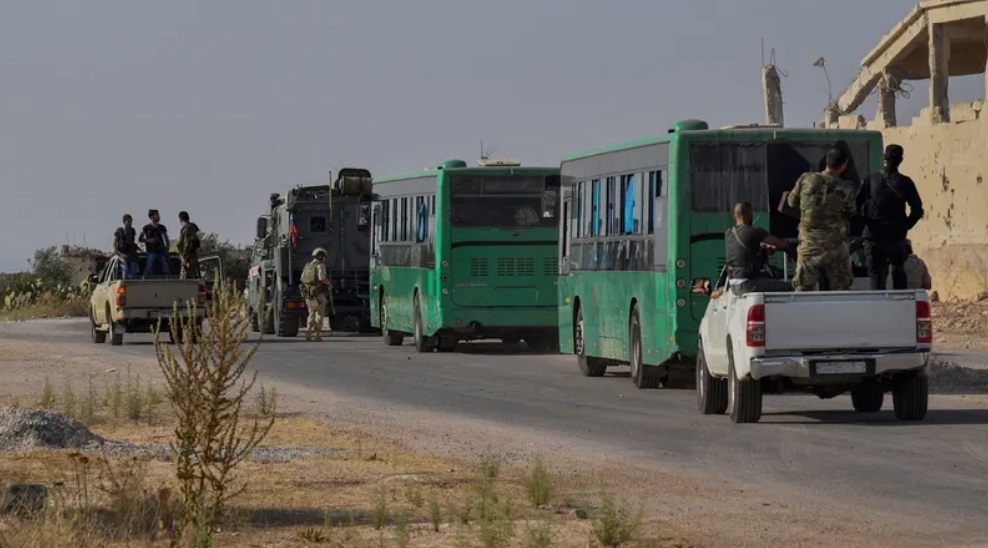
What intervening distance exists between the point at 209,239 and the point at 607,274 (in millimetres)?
68758

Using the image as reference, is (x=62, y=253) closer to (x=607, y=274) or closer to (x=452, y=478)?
(x=607, y=274)

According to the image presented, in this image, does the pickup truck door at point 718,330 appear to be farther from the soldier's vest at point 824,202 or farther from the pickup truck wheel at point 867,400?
the pickup truck wheel at point 867,400

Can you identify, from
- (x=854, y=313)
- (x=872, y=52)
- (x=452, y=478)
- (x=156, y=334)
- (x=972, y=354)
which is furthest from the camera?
(x=872, y=52)

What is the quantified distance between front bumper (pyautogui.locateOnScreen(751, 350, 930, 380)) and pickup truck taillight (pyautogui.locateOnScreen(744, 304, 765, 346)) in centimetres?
16

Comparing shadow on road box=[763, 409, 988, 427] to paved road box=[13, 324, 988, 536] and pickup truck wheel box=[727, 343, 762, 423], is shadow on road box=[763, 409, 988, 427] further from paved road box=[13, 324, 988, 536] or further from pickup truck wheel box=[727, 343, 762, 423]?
pickup truck wheel box=[727, 343, 762, 423]

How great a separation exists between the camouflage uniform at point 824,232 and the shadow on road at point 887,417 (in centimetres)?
128

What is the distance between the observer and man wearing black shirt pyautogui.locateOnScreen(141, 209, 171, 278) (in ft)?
138

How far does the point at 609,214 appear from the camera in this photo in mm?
28094

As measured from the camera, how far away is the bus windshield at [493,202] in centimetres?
3684

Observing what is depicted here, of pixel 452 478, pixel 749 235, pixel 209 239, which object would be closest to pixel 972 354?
pixel 749 235

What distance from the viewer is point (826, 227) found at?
69.6ft

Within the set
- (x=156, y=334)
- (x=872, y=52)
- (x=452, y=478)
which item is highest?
(x=872, y=52)

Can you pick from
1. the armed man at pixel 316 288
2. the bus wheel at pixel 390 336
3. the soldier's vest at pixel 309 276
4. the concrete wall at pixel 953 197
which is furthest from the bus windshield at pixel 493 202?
the concrete wall at pixel 953 197

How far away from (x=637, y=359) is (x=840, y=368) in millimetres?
6879
